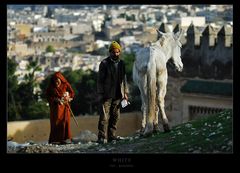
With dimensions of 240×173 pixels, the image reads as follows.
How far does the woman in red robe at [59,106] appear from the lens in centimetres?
1030

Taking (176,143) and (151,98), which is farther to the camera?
(151,98)

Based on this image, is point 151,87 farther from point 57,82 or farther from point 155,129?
point 57,82

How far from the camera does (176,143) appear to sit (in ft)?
32.4

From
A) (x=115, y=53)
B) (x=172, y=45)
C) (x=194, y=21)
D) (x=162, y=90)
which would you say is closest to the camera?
(x=115, y=53)

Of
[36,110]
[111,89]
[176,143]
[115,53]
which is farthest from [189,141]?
[36,110]

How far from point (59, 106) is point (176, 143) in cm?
136

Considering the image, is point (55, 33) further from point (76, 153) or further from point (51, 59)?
point (76, 153)

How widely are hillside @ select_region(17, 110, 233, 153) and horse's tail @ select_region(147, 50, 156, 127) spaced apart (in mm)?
234

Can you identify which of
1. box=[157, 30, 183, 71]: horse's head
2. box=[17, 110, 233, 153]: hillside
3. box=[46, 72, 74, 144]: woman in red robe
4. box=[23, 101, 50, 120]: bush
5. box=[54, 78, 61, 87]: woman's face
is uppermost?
box=[157, 30, 183, 71]: horse's head

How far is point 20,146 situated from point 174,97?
11.8m

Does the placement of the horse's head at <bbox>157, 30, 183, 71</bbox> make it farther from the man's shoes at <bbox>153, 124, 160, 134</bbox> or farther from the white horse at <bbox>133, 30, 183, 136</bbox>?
the man's shoes at <bbox>153, 124, 160, 134</bbox>

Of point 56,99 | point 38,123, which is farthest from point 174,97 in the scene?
point 56,99

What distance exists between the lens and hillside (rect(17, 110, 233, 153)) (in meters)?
9.70

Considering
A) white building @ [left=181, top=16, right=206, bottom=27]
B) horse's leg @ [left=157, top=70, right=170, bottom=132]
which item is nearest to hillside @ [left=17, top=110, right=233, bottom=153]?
horse's leg @ [left=157, top=70, right=170, bottom=132]
